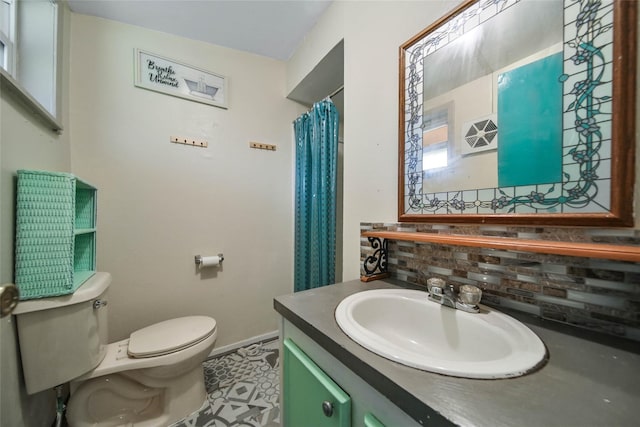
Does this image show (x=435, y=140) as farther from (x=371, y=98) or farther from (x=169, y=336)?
(x=169, y=336)

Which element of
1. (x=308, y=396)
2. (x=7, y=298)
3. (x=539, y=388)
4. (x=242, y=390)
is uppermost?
(x=7, y=298)

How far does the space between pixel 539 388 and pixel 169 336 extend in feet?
4.79

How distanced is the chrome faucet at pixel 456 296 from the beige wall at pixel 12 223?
1.38m

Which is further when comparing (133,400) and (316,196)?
(316,196)

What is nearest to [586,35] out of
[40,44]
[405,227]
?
[405,227]

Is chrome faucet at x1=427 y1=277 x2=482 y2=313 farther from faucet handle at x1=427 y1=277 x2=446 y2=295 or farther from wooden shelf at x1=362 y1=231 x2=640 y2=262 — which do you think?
wooden shelf at x1=362 y1=231 x2=640 y2=262

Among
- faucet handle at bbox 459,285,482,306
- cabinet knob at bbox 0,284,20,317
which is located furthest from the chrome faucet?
cabinet knob at bbox 0,284,20,317

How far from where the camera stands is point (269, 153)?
5.90ft

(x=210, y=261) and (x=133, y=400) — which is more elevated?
(x=210, y=261)

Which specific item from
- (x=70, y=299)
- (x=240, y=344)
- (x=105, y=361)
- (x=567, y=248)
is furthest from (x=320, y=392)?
(x=240, y=344)

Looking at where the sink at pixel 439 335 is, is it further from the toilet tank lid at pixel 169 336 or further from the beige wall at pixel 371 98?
the toilet tank lid at pixel 169 336

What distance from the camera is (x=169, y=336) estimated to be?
1.16 meters

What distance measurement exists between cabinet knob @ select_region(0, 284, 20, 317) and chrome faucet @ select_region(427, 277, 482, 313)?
1031 mm

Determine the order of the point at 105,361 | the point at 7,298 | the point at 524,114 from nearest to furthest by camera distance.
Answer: the point at 7,298 < the point at 524,114 < the point at 105,361
